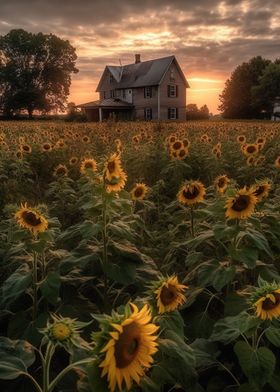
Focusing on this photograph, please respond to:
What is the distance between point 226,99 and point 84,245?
213ft

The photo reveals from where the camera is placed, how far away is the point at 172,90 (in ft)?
150

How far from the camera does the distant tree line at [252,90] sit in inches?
2324

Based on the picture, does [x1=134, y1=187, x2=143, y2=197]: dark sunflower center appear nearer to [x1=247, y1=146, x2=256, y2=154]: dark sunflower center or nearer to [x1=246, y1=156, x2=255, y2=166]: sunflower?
[x1=246, y1=156, x2=255, y2=166]: sunflower

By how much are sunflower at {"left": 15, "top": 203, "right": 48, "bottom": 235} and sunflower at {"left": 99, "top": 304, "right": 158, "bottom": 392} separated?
1513 mm

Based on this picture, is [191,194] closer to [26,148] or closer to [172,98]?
[26,148]

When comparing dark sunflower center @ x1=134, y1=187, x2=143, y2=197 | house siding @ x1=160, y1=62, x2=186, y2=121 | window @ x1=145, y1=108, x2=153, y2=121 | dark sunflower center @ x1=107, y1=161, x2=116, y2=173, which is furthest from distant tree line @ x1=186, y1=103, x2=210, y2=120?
dark sunflower center @ x1=107, y1=161, x2=116, y2=173

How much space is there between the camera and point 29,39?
62.1 meters

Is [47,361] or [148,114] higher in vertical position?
[47,361]

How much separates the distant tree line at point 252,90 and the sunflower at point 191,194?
58.2 metres

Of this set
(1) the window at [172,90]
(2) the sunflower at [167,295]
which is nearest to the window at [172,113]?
(1) the window at [172,90]

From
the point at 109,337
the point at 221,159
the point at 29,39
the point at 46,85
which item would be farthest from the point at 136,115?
the point at 109,337

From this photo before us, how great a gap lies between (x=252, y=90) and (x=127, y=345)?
6272cm

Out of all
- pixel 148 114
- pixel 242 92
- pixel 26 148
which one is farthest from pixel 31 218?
pixel 242 92

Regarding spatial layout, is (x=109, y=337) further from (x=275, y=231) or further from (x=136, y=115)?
(x=136, y=115)
